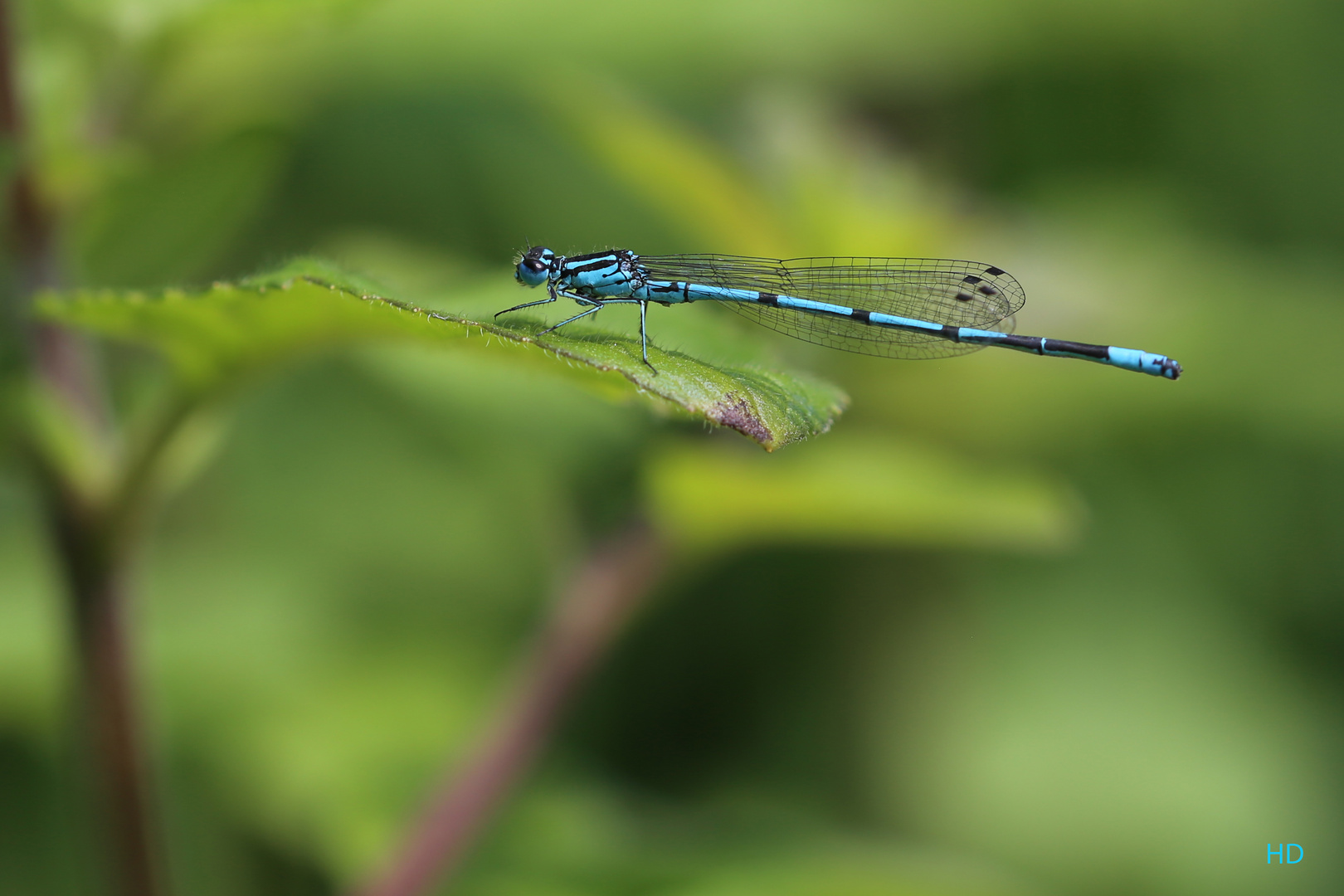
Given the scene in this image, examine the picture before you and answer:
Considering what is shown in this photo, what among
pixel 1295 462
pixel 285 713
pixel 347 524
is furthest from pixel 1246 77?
pixel 285 713

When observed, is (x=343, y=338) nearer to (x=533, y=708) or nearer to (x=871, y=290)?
(x=533, y=708)

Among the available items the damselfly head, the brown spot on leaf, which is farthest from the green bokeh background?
the brown spot on leaf

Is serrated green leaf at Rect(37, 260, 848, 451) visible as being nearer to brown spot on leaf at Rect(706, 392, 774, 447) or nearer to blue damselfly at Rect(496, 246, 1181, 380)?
brown spot on leaf at Rect(706, 392, 774, 447)

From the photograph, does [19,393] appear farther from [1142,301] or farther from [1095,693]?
[1095,693]

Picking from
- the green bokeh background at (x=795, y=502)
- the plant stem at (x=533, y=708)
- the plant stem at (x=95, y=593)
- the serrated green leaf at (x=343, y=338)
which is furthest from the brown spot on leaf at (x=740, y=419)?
the plant stem at (x=533, y=708)

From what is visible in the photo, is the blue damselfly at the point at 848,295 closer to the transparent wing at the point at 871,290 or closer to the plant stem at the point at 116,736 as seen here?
the transparent wing at the point at 871,290

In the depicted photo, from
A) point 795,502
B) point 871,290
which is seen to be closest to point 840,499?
point 795,502
